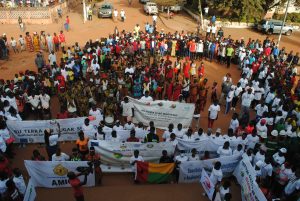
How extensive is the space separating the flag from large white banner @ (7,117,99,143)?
294 cm

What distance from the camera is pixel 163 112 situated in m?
12.4

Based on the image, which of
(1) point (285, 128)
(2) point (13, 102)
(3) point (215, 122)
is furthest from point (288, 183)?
(2) point (13, 102)

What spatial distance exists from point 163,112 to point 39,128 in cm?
485

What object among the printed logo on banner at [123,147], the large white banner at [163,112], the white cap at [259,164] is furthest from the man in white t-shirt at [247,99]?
the printed logo on banner at [123,147]

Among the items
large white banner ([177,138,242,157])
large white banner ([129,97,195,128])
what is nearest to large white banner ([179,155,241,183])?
large white banner ([177,138,242,157])

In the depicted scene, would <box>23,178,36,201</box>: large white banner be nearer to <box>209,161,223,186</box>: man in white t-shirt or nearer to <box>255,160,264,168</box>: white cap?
<box>209,161,223,186</box>: man in white t-shirt

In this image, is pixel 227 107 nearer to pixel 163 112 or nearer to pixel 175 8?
pixel 163 112

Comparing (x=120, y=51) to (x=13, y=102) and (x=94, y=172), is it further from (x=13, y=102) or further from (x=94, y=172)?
(x=94, y=172)

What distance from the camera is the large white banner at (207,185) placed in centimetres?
887

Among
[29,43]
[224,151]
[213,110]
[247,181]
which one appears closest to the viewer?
[247,181]

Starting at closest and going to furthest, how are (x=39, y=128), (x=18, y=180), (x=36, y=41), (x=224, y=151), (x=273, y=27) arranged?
1. (x=18, y=180)
2. (x=224, y=151)
3. (x=39, y=128)
4. (x=36, y=41)
5. (x=273, y=27)

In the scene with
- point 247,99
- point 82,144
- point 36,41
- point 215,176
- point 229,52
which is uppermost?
point 229,52

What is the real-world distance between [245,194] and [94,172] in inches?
182

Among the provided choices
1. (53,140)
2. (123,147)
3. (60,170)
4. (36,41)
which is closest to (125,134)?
(123,147)
